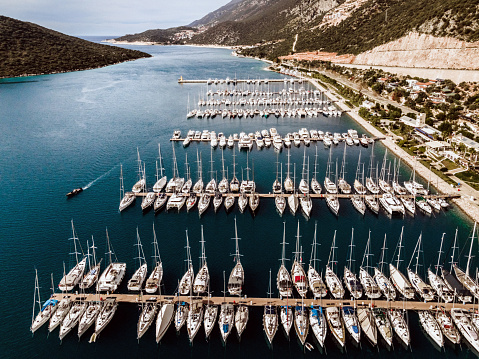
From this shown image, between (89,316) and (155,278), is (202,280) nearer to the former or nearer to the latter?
(155,278)

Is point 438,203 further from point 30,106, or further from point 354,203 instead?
point 30,106

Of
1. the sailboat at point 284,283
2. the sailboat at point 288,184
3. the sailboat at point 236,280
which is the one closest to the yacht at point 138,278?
the sailboat at point 236,280

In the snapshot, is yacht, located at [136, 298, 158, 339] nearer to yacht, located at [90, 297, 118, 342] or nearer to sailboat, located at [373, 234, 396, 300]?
yacht, located at [90, 297, 118, 342]

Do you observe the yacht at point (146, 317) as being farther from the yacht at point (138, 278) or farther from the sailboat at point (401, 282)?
the sailboat at point (401, 282)

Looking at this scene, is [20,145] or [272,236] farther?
[20,145]

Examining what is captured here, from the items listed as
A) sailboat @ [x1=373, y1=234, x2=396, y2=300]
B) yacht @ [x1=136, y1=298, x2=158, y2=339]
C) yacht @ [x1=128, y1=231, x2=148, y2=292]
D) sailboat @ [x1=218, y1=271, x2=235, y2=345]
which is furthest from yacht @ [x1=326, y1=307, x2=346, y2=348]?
yacht @ [x1=128, y1=231, x2=148, y2=292]

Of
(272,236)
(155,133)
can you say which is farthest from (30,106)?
(272,236)
